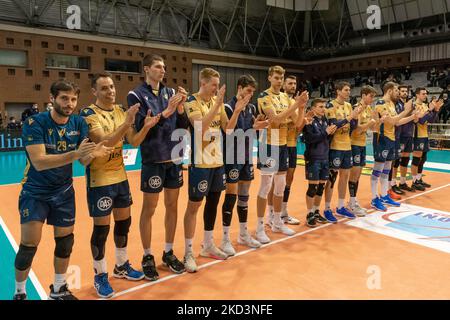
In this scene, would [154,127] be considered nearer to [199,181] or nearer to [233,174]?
[199,181]

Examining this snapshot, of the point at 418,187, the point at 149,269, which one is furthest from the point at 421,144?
the point at 149,269

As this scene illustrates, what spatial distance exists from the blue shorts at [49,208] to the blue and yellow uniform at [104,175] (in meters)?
0.25

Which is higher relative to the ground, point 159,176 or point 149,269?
point 159,176

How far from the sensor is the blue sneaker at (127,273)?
13.0 ft

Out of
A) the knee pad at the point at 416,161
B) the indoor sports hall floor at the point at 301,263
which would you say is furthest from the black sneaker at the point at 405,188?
the indoor sports hall floor at the point at 301,263

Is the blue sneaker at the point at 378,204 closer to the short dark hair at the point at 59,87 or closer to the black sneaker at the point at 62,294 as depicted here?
the black sneaker at the point at 62,294

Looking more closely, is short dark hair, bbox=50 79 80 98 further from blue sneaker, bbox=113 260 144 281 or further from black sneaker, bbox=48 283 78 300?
blue sneaker, bbox=113 260 144 281

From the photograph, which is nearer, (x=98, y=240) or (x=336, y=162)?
(x=98, y=240)

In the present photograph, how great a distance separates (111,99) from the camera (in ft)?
11.9

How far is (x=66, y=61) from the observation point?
22.0 meters

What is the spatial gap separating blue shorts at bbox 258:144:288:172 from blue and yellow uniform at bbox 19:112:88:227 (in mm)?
2771

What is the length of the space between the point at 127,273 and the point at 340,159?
4084mm
